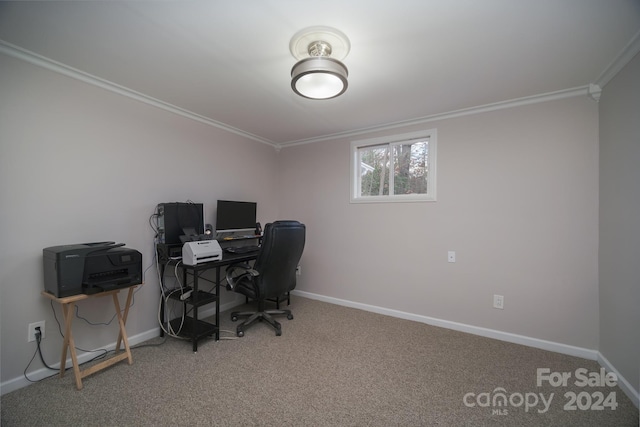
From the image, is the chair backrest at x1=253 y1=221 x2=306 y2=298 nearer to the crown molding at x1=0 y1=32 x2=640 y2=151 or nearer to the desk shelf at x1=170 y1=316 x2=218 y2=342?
the desk shelf at x1=170 y1=316 x2=218 y2=342

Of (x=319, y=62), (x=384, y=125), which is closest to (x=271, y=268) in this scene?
(x=319, y=62)

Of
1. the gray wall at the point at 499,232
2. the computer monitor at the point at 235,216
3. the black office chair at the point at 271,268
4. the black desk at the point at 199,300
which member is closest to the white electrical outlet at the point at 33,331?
the black desk at the point at 199,300

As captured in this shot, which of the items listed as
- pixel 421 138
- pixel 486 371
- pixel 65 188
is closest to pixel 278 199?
pixel 421 138

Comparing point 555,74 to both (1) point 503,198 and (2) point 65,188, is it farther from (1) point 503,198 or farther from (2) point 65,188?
(2) point 65,188

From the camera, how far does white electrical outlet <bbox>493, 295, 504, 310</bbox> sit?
8.55 ft

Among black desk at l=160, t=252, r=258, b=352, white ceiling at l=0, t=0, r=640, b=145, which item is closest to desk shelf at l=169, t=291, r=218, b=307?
black desk at l=160, t=252, r=258, b=352

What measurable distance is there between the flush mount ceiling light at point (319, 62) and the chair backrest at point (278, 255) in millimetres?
1265

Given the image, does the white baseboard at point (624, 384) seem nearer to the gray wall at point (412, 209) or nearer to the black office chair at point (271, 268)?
the gray wall at point (412, 209)

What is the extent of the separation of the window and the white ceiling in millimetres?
608

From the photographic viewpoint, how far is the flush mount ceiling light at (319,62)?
A: 5.34ft

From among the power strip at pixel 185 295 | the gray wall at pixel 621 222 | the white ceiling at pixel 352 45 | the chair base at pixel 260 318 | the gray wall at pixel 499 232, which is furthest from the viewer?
the chair base at pixel 260 318

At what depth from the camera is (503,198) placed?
260cm

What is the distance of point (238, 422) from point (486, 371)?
6.17 feet

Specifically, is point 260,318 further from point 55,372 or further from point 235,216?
point 55,372
